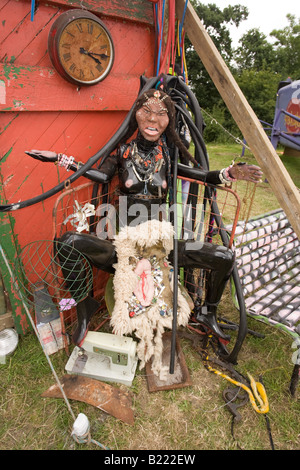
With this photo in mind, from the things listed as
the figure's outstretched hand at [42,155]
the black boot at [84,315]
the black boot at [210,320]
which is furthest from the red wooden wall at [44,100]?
the black boot at [210,320]

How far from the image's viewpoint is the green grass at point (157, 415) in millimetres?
1885

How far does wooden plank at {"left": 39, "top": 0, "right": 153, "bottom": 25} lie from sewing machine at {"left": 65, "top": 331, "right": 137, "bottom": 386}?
236 centimetres

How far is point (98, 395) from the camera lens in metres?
2.06

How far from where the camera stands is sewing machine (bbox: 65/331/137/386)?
2.17 meters

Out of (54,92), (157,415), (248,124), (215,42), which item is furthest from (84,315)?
(215,42)

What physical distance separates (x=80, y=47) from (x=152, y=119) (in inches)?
26.9

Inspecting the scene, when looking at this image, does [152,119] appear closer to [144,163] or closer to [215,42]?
[144,163]

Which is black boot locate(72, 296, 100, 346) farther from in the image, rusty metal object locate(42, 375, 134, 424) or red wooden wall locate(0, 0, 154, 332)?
red wooden wall locate(0, 0, 154, 332)

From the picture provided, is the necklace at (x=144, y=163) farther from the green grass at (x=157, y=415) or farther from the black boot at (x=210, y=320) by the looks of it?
the green grass at (x=157, y=415)

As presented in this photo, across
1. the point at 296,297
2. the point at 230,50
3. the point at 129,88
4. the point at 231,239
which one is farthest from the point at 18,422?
the point at 230,50

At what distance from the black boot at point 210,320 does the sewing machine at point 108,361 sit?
60 cm

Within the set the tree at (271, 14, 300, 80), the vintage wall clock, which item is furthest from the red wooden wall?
the tree at (271, 14, 300, 80)

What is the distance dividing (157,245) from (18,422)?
60.5 inches
